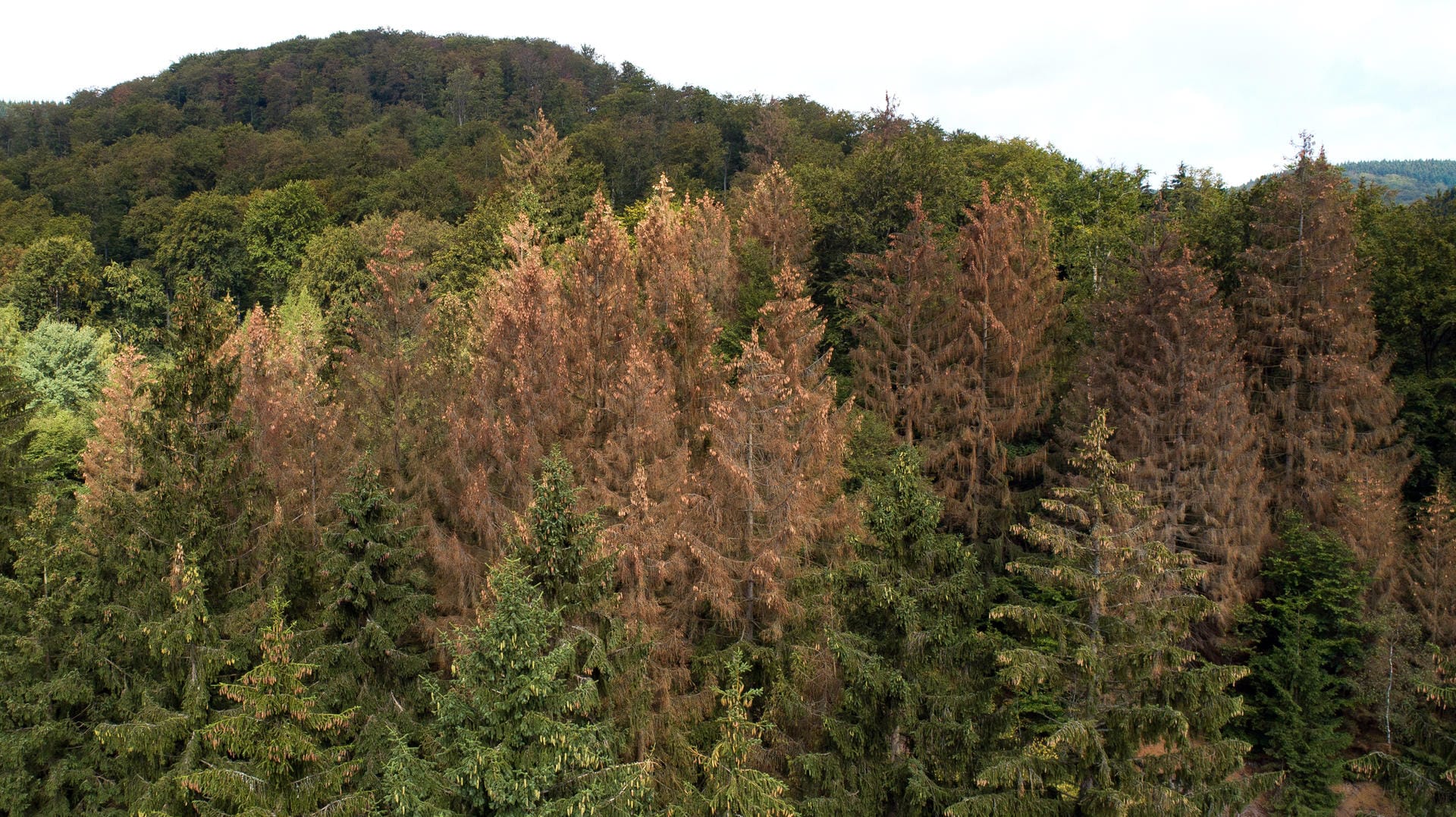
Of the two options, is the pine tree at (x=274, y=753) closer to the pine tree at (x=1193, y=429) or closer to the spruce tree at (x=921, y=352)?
the spruce tree at (x=921, y=352)

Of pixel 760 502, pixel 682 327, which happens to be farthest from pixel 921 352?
pixel 760 502

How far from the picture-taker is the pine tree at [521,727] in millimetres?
14508

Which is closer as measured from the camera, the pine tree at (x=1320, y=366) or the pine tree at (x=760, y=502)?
the pine tree at (x=760, y=502)

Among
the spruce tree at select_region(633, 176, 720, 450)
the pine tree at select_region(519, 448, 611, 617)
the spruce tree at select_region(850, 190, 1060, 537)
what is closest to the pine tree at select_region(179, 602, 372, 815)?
the pine tree at select_region(519, 448, 611, 617)

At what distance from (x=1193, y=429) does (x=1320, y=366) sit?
194 inches

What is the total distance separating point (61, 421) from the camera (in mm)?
44750

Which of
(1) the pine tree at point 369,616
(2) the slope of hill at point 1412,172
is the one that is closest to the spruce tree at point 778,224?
(1) the pine tree at point 369,616

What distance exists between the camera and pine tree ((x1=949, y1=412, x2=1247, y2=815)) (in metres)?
15.7

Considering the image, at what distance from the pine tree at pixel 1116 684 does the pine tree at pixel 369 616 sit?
39.1 ft

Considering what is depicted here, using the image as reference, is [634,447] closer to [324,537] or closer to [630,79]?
[324,537]

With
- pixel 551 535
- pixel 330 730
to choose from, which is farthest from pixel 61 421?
pixel 551 535

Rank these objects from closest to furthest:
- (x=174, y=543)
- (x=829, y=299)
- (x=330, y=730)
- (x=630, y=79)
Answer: (x=330, y=730) < (x=174, y=543) < (x=829, y=299) < (x=630, y=79)

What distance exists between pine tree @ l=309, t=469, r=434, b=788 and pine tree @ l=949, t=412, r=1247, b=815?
11932 millimetres

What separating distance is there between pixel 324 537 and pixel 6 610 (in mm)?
8594
